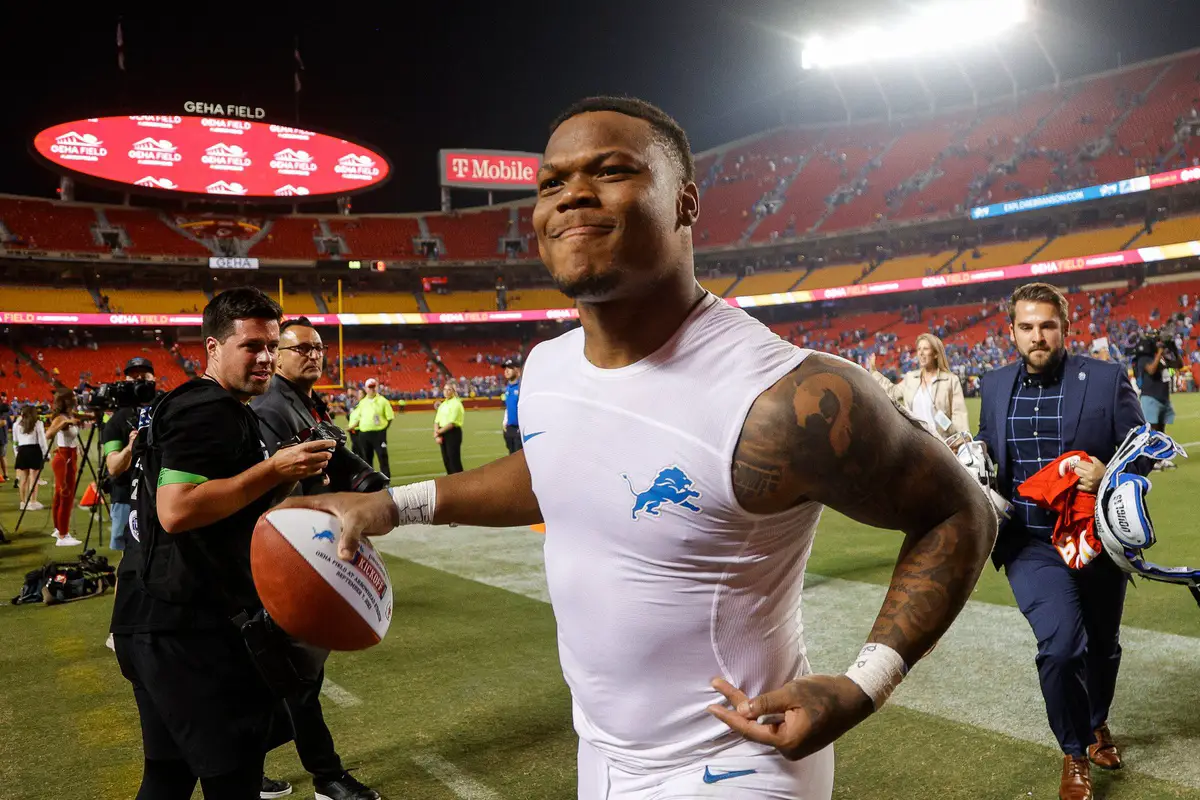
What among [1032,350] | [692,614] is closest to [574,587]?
[692,614]

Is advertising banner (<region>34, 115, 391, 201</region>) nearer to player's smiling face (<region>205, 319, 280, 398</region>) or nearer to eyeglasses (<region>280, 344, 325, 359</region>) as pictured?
eyeglasses (<region>280, 344, 325, 359</region>)

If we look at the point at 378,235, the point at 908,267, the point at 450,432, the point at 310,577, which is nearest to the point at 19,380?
the point at 378,235

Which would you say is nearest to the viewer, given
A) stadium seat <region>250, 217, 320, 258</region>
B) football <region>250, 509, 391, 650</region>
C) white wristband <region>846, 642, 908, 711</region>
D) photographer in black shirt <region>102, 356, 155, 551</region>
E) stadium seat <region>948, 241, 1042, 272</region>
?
white wristband <region>846, 642, 908, 711</region>

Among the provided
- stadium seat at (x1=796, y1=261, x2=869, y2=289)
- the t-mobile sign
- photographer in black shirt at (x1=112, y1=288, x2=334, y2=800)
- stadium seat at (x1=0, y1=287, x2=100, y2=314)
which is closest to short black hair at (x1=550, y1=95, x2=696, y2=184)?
photographer in black shirt at (x1=112, y1=288, x2=334, y2=800)

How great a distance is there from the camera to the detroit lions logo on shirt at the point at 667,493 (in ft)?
4.87

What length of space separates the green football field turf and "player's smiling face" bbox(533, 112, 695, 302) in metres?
2.80

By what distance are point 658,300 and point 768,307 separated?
53721 mm

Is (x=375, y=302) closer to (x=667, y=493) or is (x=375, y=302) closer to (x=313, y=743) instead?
(x=313, y=743)

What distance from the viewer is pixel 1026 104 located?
163 ft

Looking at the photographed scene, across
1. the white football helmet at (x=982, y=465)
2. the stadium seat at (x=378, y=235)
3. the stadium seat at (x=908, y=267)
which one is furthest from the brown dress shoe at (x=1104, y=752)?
the stadium seat at (x=378, y=235)

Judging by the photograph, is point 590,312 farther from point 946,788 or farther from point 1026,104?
point 1026,104

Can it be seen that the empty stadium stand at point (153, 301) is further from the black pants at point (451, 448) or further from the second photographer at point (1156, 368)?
the second photographer at point (1156, 368)

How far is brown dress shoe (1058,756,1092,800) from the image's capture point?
336cm

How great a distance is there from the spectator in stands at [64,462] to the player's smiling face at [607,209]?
35.1ft
